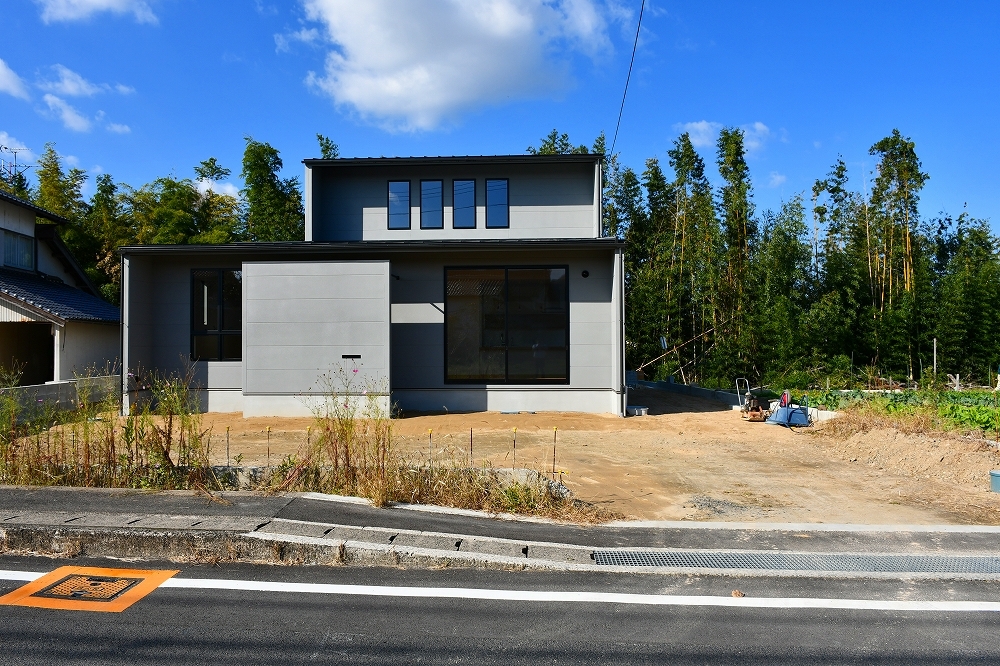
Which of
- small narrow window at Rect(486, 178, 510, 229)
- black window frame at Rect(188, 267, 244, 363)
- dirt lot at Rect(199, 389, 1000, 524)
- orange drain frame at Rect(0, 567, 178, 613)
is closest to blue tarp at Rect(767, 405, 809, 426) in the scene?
dirt lot at Rect(199, 389, 1000, 524)

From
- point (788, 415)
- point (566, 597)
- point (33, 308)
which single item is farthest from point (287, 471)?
point (33, 308)

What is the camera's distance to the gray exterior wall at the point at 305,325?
1238 centimetres

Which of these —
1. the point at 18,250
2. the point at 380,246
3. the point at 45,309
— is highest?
the point at 18,250

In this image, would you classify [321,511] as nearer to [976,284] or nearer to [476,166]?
[476,166]

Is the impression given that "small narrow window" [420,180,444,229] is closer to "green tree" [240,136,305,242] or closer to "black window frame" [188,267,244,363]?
"black window frame" [188,267,244,363]

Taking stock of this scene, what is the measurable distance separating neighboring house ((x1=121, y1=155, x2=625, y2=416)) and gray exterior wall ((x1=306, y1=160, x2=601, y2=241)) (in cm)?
70

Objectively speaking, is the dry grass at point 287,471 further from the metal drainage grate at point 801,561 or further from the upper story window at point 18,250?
the upper story window at point 18,250

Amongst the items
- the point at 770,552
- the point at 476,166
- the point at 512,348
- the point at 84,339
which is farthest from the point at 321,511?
the point at 84,339

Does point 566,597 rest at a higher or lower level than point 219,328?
lower

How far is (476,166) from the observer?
588 inches

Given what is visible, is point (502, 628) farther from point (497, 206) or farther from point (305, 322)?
point (497, 206)

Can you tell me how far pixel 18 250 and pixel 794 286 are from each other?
26.1 m

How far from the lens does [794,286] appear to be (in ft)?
73.3

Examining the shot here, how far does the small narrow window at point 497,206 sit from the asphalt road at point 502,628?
11811 mm
